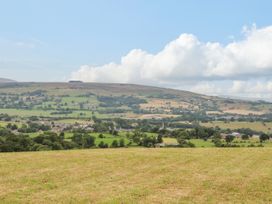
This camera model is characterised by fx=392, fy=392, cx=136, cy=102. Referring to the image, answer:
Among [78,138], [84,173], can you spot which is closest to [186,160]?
[84,173]

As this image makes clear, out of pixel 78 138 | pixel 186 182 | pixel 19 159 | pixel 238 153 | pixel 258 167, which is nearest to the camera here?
pixel 186 182

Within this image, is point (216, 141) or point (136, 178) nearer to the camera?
point (136, 178)

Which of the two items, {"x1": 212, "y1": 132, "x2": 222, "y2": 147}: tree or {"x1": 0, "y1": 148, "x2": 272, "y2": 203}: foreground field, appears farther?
{"x1": 212, "y1": 132, "x2": 222, "y2": 147}: tree

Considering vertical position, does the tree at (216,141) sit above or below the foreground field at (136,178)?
below

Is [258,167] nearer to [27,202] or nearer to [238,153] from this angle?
[238,153]

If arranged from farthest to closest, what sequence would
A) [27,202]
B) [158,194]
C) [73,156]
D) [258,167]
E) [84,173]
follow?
[73,156]
[258,167]
[84,173]
[158,194]
[27,202]

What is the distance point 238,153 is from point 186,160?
856cm

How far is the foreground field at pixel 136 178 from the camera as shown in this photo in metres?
21.9

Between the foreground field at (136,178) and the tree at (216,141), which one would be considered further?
the tree at (216,141)

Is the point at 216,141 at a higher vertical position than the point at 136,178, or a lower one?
lower

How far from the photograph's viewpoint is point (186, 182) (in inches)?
1037

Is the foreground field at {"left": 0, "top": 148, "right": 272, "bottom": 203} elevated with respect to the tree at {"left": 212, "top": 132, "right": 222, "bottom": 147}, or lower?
elevated

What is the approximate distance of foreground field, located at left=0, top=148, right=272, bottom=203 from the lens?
2189cm

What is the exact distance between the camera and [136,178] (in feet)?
90.2
